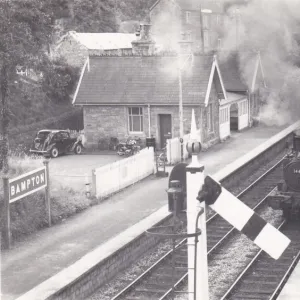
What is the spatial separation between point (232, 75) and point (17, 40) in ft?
64.3

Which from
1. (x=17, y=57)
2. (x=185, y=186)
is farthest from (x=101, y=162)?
(x=185, y=186)

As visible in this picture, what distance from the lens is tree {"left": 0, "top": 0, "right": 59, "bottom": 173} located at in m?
16.3

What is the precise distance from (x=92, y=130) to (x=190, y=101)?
420cm

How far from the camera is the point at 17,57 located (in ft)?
53.8

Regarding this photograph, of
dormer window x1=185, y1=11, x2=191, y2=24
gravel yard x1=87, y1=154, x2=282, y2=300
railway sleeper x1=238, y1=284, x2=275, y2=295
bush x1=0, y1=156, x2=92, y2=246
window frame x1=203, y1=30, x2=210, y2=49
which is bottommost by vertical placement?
railway sleeper x1=238, y1=284, x2=275, y2=295

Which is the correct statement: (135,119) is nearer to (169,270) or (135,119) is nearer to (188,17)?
(169,270)

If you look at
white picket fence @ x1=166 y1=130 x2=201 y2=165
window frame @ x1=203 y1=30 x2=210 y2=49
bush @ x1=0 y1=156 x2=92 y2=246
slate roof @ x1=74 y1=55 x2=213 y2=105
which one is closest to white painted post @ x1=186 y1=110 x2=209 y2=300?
bush @ x1=0 y1=156 x2=92 y2=246

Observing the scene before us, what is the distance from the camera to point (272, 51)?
36.0m

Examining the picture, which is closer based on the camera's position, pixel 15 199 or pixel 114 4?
pixel 15 199

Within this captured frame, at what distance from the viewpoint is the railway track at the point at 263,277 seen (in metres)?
10.6

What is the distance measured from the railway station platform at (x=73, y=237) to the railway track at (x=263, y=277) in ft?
9.70

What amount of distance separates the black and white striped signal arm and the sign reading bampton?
9673mm

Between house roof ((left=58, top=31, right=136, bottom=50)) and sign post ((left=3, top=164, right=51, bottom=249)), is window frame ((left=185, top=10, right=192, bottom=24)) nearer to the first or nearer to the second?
house roof ((left=58, top=31, right=136, bottom=50))

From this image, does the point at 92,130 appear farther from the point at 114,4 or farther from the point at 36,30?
the point at 114,4
